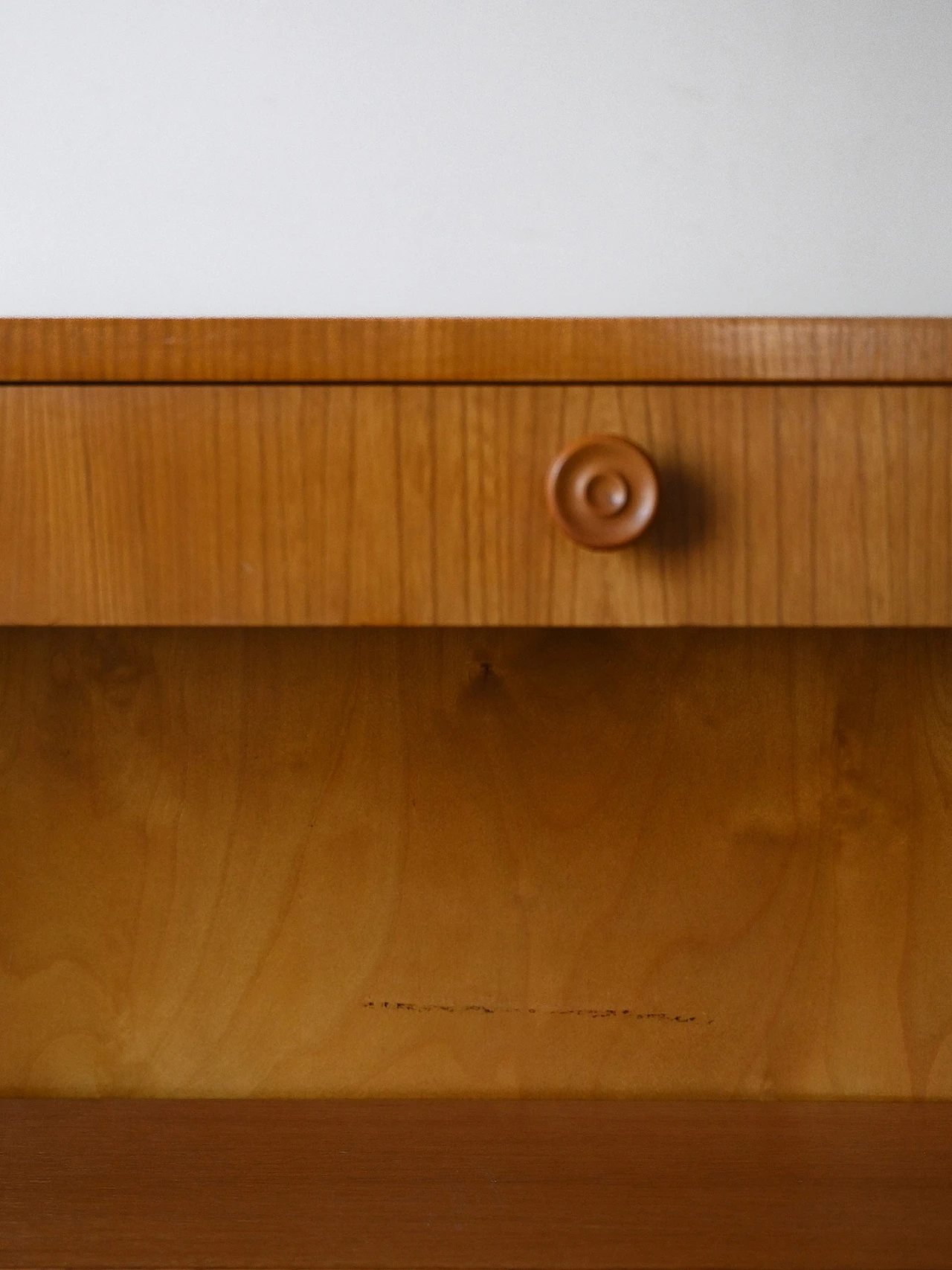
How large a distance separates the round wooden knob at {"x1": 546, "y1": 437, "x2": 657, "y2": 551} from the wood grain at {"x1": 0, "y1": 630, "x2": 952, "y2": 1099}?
0.35 meters

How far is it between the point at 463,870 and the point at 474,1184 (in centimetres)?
21

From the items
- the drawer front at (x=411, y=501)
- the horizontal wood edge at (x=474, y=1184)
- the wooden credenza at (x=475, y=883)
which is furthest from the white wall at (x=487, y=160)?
the horizontal wood edge at (x=474, y=1184)

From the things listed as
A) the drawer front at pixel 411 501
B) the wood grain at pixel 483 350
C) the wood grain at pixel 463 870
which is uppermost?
the wood grain at pixel 483 350

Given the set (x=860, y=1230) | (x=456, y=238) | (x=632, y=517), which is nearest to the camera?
(x=632, y=517)

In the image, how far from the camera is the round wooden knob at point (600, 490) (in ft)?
1.37

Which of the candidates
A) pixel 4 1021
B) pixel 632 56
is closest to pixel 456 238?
pixel 632 56

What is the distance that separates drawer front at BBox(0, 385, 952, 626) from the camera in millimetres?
428

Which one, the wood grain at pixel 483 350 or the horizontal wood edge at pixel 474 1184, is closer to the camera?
the wood grain at pixel 483 350

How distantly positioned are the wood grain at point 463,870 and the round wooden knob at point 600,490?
0.35m

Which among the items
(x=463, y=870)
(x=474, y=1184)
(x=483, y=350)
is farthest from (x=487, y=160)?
(x=474, y=1184)

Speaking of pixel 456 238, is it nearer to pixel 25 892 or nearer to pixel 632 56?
pixel 632 56

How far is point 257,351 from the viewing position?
43cm

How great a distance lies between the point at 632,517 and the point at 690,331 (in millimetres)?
80

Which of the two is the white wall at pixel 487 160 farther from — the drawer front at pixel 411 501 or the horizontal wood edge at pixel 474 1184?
the horizontal wood edge at pixel 474 1184
